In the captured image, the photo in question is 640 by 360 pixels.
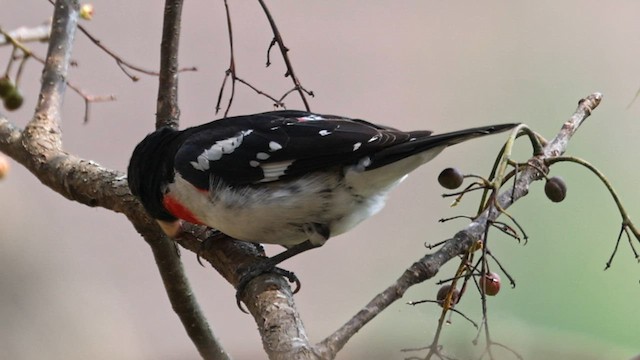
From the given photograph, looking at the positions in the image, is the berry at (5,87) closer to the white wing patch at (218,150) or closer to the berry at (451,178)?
the white wing patch at (218,150)

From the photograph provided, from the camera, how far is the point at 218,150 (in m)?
1.36

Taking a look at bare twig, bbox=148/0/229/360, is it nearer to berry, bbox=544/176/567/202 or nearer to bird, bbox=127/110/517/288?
bird, bbox=127/110/517/288

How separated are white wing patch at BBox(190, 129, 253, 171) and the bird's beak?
0.38ft

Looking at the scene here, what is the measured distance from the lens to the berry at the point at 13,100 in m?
1.59

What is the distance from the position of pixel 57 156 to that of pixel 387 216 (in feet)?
3.95

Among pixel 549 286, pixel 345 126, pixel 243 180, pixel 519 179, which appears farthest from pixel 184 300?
pixel 549 286

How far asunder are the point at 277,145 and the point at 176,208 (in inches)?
8.4

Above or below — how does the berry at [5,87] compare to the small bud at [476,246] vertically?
above

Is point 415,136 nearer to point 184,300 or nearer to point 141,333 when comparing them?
point 184,300

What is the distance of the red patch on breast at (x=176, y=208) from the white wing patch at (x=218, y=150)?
2.8 inches

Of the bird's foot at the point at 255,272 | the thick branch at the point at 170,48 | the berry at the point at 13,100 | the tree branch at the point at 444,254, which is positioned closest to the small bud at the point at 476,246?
the tree branch at the point at 444,254

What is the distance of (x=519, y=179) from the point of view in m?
1.17

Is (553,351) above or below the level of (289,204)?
below

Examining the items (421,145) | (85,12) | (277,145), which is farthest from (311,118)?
(85,12)
